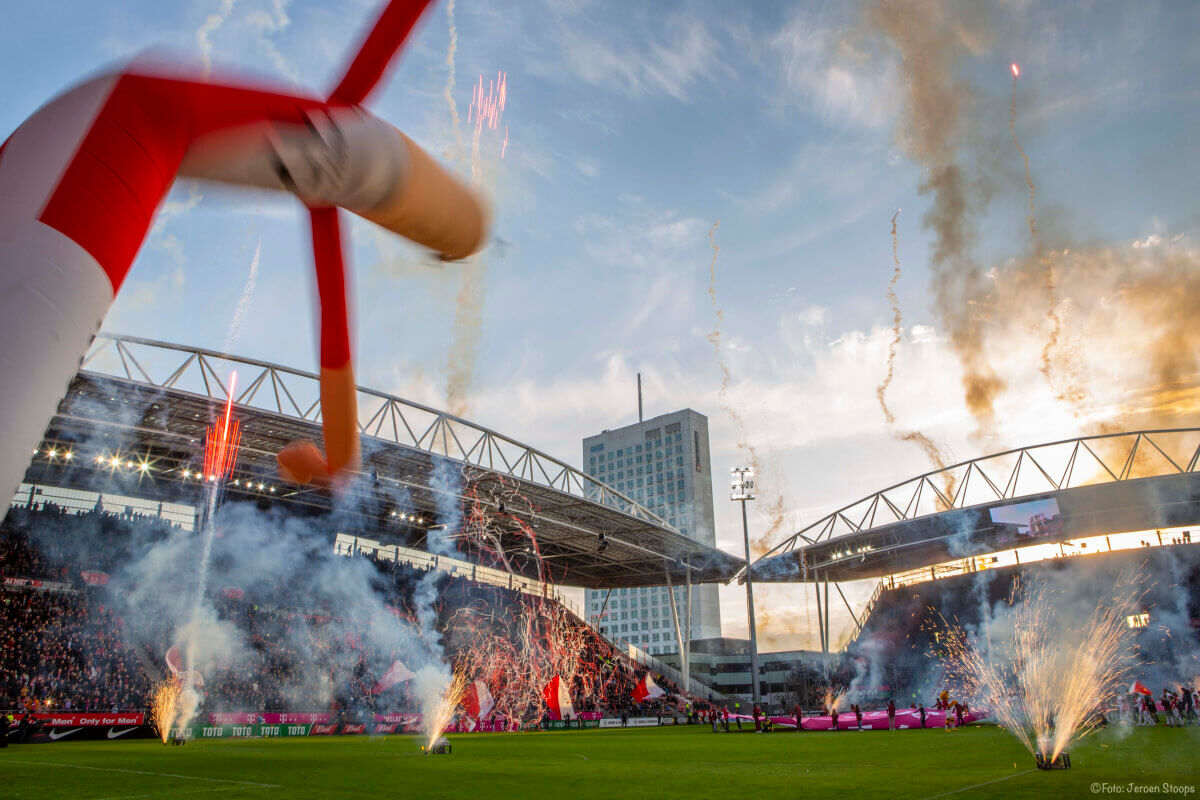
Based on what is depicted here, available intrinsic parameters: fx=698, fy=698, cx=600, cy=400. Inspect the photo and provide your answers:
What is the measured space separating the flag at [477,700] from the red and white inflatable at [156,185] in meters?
39.2

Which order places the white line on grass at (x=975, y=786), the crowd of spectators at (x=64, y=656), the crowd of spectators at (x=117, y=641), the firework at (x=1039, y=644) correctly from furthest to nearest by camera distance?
the firework at (x=1039, y=644)
the crowd of spectators at (x=117, y=641)
the crowd of spectators at (x=64, y=656)
the white line on grass at (x=975, y=786)

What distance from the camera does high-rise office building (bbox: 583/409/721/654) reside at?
116562mm

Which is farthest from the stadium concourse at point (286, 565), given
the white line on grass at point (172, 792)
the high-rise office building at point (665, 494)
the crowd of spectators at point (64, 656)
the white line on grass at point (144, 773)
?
the high-rise office building at point (665, 494)

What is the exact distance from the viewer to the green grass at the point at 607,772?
10195 millimetres

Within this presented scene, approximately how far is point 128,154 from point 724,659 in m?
84.6

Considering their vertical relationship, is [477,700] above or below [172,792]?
below

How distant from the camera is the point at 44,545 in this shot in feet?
106

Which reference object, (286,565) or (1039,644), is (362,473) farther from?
(1039,644)

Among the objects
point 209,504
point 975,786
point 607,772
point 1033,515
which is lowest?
point 607,772

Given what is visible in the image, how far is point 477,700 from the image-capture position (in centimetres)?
3784

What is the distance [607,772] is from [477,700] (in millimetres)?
26400

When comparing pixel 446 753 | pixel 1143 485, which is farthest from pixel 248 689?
pixel 1143 485

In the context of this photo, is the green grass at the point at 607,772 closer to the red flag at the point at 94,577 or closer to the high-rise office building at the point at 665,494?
the red flag at the point at 94,577

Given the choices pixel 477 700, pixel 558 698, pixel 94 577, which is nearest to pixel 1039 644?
pixel 558 698
